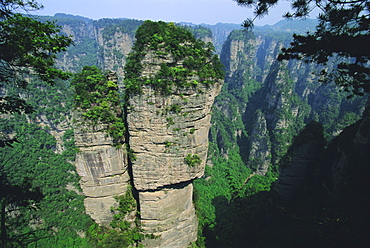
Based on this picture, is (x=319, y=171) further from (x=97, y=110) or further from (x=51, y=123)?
(x=51, y=123)

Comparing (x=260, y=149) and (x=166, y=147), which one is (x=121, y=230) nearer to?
(x=166, y=147)

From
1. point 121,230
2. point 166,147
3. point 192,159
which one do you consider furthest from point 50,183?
point 192,159

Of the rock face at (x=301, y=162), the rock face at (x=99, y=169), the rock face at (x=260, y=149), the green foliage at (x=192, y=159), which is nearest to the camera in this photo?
the rock face at (x=99, y=169)

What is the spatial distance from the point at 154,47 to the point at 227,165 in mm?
44935

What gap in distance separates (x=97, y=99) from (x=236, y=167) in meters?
45.1

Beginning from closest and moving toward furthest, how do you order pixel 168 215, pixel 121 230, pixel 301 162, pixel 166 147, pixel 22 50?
pixel 22 50
pixel 166 147
pixel 121 230
pixel 168 215
pixel 301 162

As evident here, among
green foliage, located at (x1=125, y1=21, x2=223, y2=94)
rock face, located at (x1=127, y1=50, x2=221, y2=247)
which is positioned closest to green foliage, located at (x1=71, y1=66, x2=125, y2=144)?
rock face, located at (x1=127, y1=50, x2=221, y2=247)

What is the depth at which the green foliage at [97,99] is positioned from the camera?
1302cm

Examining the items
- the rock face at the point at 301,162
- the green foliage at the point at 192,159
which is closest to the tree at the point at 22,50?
the green foliage at the point at 192,159

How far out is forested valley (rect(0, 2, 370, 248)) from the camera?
7117 mm

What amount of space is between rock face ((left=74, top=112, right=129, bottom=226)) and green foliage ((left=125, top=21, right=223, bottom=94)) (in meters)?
4.17

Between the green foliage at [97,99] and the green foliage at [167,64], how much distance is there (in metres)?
1.85

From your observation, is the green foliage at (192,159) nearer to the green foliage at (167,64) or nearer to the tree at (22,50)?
the green foliage at (167,64)

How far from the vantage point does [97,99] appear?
524 inches
